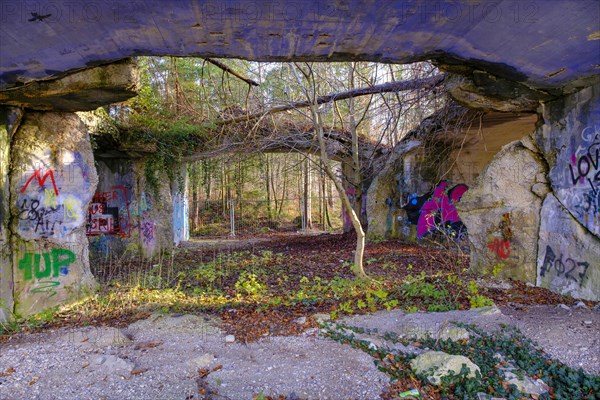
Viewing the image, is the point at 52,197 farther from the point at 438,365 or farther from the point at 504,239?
the point at 504,239

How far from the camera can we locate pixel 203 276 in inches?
303

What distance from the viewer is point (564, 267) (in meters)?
5.11

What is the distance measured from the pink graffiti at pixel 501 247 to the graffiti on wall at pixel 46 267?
6.61 meters

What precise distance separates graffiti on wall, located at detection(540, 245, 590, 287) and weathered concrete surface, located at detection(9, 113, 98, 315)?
22.2 feet

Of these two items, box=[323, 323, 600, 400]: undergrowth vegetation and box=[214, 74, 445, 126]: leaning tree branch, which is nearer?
box=[323, 323, 600, 400]: undergrowth vegetation

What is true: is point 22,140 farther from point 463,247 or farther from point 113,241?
point 463,247

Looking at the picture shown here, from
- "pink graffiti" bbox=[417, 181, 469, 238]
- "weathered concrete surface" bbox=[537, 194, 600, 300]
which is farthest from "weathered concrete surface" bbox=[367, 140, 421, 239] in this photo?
"weathered concrete surface" bbox=[537, 194, 600, 300]

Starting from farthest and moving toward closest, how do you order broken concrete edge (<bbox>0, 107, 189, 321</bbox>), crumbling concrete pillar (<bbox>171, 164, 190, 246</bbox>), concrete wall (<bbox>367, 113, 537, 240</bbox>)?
crumbling concrete pillar (<bbox>171, 164, 190, 246</bbox>) → concrete wall (<bbox>367, 113, 537, 240</bbox>) → broken concrete edge (<bbox>0, 107, 189, 321</bbox>)

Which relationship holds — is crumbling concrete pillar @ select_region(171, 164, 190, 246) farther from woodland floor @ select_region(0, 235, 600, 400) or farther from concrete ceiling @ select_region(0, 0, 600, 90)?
concrete ceiling @ select_region(0, 0, 600, 90)

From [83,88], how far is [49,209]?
1.95 meters

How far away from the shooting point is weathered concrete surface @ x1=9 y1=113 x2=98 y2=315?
532 centimetres

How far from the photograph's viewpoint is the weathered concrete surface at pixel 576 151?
4531 millimetres

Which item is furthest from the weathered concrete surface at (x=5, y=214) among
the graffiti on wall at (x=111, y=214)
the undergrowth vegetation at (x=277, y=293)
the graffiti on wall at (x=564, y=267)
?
the graffiti on wall at (x=564, y=267)

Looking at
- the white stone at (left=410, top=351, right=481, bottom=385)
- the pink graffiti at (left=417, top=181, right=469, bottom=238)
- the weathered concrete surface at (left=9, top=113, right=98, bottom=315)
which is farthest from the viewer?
the pink graffiti at (left=417, top=181, right=469, bottom=238)
